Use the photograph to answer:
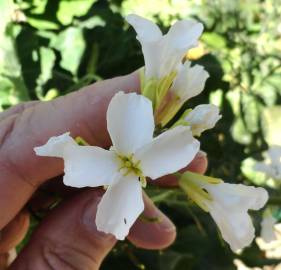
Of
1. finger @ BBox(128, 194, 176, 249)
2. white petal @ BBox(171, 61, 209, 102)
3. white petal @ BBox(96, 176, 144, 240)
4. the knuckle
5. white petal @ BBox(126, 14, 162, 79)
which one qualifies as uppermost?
white petal @ BBox(126, 14, 162, 79)

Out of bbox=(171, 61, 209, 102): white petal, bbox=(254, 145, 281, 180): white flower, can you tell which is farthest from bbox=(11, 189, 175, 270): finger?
bbox=(254, 145, 281, 180): white flower

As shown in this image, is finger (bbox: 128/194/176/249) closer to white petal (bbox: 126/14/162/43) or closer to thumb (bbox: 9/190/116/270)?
thumb (bbox: 9/190/116/270)

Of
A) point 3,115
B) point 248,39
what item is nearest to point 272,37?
point 248,39

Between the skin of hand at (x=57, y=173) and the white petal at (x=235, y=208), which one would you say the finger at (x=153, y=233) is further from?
the white petal at (x=235, y=208)

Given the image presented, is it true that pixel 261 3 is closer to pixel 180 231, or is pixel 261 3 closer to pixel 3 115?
pixel 180 231

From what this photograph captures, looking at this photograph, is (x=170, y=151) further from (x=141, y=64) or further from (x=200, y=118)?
(x=141, y=64)

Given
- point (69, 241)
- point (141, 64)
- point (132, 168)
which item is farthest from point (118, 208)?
point (141, 64)

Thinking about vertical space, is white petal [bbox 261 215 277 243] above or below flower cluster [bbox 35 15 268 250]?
below
